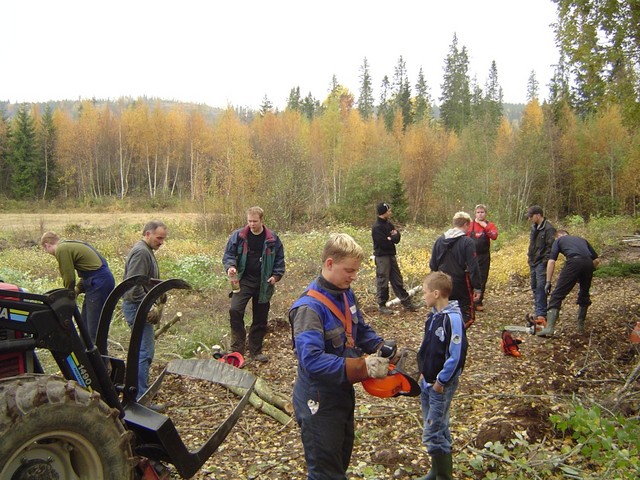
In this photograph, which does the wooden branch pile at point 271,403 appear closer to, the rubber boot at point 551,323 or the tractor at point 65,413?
the tractor at point 65,413

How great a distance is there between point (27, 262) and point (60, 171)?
126 feet

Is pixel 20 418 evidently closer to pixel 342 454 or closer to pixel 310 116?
pixel 342 454

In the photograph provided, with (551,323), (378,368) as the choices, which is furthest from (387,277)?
(378,368)

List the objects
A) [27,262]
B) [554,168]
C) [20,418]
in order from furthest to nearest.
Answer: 1. [554,168]
2. [27,262]
3. [20,418]

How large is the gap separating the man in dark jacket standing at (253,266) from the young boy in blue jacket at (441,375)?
3020 mm

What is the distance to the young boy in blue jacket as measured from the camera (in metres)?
3.46

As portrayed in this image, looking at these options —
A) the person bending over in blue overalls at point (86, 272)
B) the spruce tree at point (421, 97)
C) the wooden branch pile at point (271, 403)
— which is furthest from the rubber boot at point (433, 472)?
the spruce tree at point (421, 97)

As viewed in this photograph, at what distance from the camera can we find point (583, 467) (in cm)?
371

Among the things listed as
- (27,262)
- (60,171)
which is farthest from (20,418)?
(60,171)

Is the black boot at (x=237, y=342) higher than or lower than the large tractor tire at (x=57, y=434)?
lower

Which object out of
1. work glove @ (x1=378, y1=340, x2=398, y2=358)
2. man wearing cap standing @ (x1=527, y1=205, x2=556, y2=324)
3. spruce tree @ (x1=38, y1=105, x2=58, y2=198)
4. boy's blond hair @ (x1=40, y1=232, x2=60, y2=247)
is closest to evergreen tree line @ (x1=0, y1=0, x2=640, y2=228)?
spruce tree @ (x1=38, y1=105, x2=58, y2=198)

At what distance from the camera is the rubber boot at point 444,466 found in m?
3.50

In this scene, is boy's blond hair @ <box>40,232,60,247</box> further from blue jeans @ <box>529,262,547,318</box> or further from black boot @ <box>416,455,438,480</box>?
blue jeans @ <box>529,262,547,318</box>

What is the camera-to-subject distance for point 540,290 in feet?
25.3
